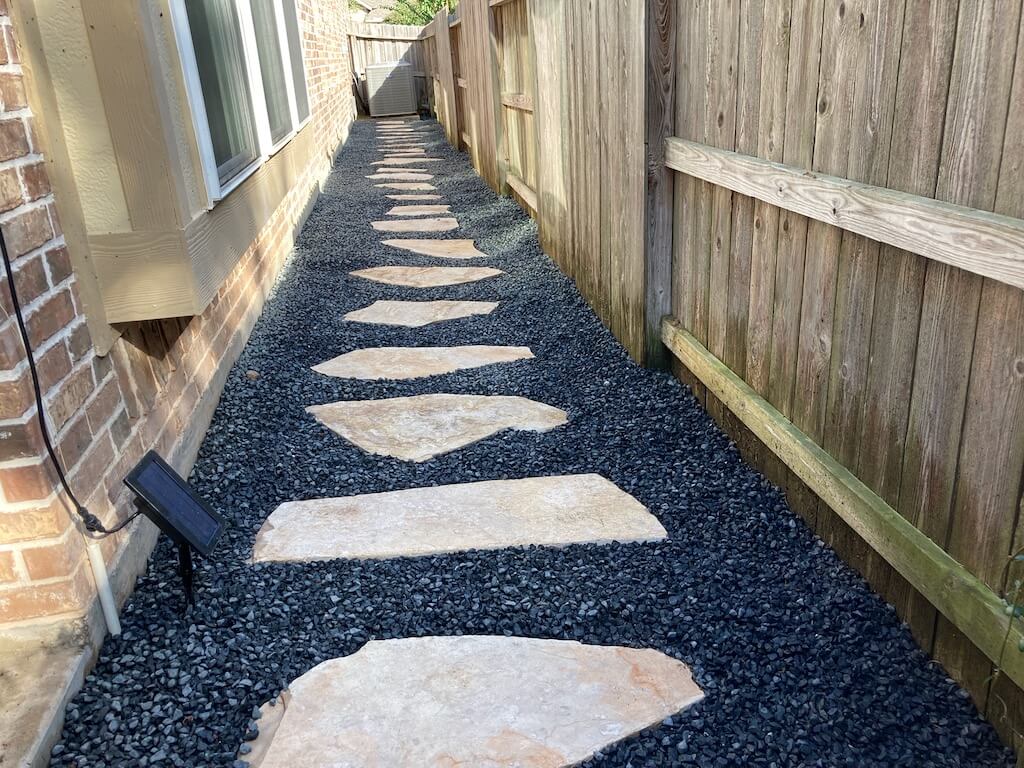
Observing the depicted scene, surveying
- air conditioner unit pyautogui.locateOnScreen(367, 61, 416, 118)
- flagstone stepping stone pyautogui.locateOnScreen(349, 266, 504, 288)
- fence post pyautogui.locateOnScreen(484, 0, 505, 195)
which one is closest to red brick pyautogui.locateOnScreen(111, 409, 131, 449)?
flagstone stepping stone pyautogui.locateOnScreen(349, 266, 504, 288)

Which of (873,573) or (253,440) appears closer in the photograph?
(873,573)

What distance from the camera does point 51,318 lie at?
64.6 inches

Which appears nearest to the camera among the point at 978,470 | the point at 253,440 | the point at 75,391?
the point at 978,470

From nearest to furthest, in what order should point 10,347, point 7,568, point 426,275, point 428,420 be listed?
point 10,347, point 7,568, point 428,420, point 426,275

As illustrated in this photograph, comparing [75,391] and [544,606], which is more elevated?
[75,391]

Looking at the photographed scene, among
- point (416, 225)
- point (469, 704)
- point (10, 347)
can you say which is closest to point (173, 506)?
point (10, 347)

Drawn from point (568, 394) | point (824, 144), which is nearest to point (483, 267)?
point (568, 394)

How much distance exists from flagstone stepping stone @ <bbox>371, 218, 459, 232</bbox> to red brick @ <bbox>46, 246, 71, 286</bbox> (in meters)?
4.35

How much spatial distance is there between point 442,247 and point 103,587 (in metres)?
4.00

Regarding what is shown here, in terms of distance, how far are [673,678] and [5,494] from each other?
4.54ft

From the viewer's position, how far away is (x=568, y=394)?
3041 mm

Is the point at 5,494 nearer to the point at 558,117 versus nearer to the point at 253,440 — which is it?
the point at 253,440

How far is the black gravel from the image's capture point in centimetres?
146

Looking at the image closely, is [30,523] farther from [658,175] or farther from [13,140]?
[658,175]
